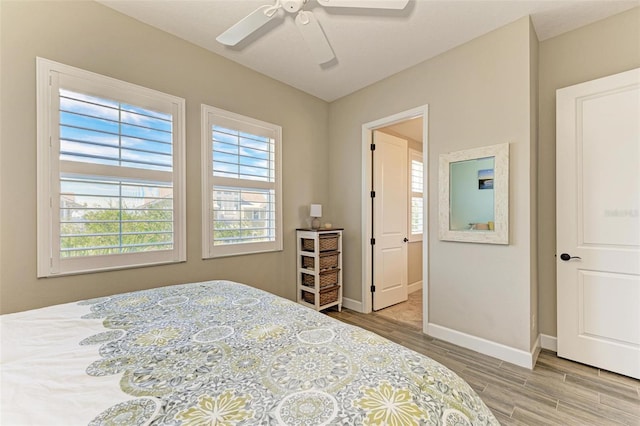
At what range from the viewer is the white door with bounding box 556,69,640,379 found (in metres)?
2.04

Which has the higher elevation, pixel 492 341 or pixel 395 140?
pixel 395 140

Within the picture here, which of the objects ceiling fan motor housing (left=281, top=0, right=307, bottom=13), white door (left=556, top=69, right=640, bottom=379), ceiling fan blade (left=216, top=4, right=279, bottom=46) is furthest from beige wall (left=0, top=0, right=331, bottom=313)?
white door (left=556, top=69, right=640, bottom=379)

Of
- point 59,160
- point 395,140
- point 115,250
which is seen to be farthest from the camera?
point 395,140

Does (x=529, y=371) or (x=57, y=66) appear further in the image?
(x=529, y=371)

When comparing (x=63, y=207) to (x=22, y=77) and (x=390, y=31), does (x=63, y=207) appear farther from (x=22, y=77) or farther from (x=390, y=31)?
(x=390, y=31)

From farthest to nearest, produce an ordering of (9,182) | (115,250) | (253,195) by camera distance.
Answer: (253,195) → (115,250) → (9,182)

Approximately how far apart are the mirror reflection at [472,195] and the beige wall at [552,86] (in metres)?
0.53

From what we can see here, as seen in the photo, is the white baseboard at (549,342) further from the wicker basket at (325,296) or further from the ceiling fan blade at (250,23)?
the ceiling fan blade at (250,23)

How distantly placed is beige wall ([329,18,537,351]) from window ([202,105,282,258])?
5.25ft

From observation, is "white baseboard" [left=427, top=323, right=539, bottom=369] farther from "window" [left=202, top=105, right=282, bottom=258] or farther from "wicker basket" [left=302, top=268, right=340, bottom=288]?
"window" [left=202, top=105, right=282, bottom=258]

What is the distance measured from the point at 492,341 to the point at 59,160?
3.72 meters

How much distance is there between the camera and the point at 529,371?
217cm

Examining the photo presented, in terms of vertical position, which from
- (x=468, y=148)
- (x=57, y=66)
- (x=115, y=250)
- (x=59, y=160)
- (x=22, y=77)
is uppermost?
(x=57, y=66)

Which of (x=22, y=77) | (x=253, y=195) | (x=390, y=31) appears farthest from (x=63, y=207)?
(x=390, y=31)
